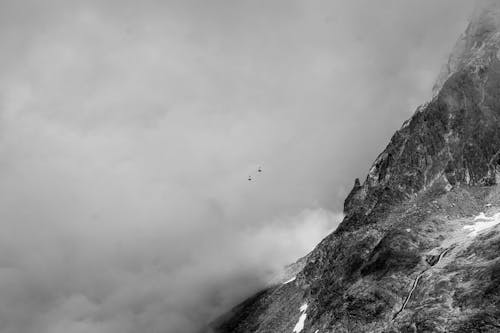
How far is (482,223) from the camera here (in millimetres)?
95000

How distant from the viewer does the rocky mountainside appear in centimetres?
7219

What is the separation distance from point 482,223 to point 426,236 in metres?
11.3

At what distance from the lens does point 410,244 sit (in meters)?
93.8

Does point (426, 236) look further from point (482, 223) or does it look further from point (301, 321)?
point (301, 321)

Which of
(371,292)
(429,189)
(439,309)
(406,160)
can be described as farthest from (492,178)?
(439,309)

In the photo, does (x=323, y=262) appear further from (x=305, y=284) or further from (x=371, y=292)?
(x=371, y=292)

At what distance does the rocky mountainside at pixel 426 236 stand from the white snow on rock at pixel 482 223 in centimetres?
44

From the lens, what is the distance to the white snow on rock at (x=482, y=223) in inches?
3543

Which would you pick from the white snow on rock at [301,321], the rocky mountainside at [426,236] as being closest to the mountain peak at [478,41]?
the rocky mountainside at [426,236]

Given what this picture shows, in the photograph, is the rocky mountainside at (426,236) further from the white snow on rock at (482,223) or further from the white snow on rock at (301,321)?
the white snow on rock at (301,321)

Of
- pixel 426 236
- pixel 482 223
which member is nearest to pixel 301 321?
pixel 426 236

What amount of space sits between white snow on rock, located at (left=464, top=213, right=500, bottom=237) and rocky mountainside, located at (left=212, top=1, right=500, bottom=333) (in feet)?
1.43

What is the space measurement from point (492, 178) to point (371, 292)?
4518 cm

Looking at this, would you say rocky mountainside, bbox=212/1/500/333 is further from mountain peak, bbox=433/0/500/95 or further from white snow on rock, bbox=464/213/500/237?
mountain peak, bbox=433/0/500/95
